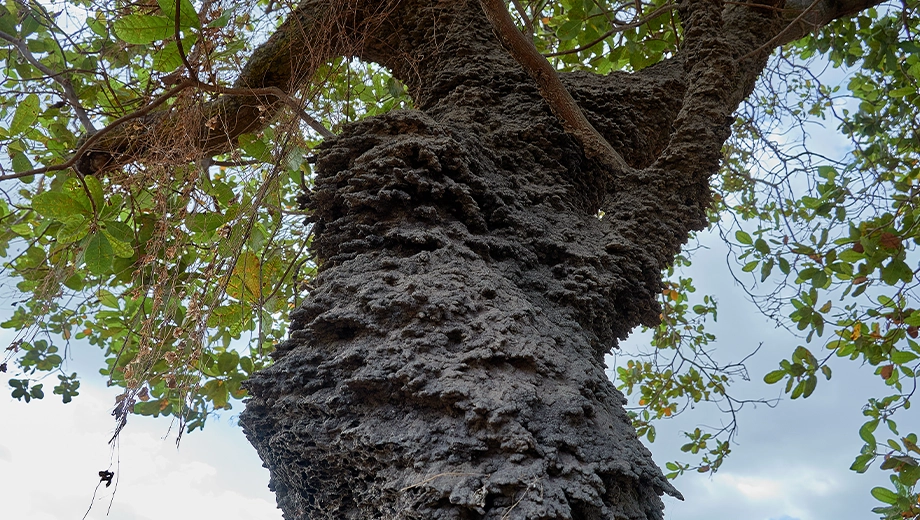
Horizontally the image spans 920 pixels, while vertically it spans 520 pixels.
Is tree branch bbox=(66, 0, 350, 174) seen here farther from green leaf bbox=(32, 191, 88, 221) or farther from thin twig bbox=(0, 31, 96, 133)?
green leaf bbox=(32, 191, 88, 221)

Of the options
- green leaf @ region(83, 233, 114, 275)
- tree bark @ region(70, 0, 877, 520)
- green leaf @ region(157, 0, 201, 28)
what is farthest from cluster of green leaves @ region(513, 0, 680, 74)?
green leaf @ region(83, 233, 114, 275)

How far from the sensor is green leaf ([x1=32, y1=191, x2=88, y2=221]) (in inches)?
59.0

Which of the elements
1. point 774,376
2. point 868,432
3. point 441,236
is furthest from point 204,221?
point 868,432

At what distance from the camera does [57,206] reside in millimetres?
1528

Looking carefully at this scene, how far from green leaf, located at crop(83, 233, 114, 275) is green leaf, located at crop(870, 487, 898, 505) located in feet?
9.69

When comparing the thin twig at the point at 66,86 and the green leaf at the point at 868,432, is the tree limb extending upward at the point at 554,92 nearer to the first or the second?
the thin twig at the point at 66,86

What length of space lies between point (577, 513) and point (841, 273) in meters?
2.27

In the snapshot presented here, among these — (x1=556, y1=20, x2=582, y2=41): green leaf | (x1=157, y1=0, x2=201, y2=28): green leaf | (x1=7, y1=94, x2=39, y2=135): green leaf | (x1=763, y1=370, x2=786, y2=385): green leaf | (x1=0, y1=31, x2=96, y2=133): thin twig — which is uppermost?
(x1=556, y1=20, x2=582, y2=41): green leaf

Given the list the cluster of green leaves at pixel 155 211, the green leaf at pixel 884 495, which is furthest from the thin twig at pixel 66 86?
the green leaf at pixel 884 495

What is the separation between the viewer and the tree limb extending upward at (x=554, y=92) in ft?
5.48

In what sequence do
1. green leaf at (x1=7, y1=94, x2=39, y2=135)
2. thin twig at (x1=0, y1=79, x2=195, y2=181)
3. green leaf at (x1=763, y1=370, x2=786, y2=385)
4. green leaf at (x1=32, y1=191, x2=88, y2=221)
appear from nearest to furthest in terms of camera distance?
green leaf at (x1=32, y1=191, x2=88, y2=221)
thin twig at (x1=0, y1=79, x2=195, y2=181)
green leaf at (x1=7, y1=94, x2=39, y2=135)
green leaf at (x1=763, y1=370, x2=786, y2=385)

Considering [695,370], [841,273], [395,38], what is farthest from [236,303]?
[695,370]

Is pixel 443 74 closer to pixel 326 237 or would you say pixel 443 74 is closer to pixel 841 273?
pixel 326 237

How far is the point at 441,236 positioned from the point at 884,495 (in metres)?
2.44
